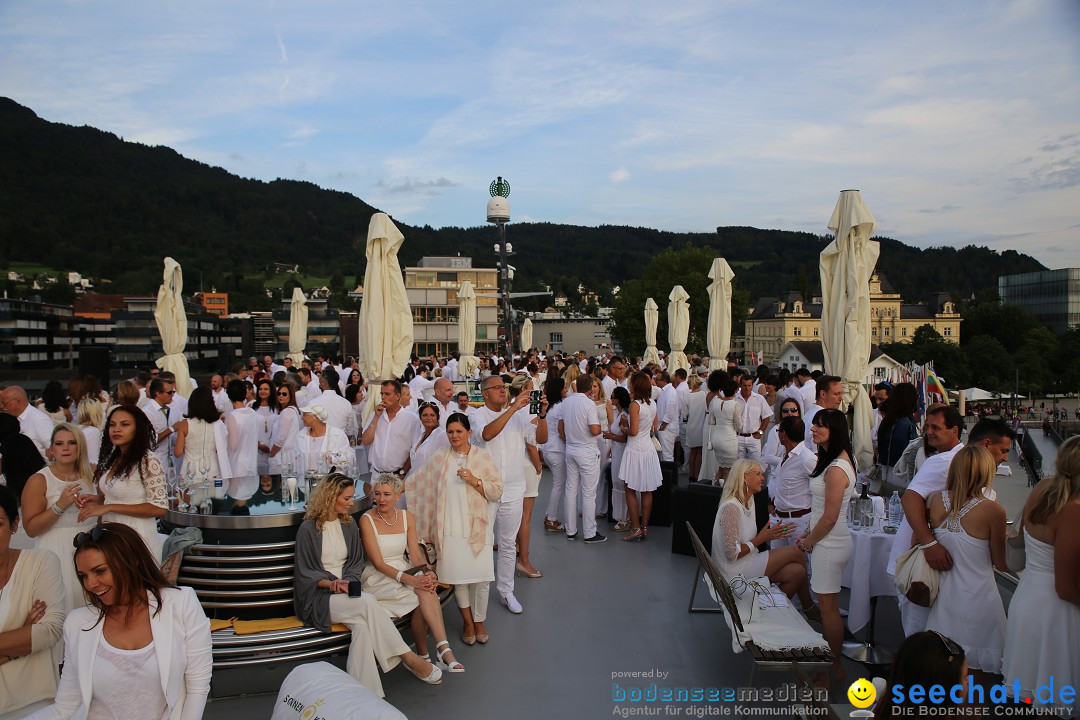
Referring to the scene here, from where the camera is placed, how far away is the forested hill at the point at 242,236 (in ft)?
335

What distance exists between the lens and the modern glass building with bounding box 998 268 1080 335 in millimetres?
102125

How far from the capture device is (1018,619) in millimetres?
3383

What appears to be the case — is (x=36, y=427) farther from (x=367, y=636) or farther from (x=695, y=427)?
(x=695, y=427)

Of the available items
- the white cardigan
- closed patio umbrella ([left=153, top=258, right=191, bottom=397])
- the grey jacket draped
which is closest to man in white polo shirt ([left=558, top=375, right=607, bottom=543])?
the grey jacket draped

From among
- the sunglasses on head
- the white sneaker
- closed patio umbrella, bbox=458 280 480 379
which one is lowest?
the white sneaker

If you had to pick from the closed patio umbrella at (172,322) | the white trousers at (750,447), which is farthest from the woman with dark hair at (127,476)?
the closed patio umbrella at (172,322)

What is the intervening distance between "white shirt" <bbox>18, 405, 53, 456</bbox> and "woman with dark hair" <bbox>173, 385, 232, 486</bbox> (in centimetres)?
124

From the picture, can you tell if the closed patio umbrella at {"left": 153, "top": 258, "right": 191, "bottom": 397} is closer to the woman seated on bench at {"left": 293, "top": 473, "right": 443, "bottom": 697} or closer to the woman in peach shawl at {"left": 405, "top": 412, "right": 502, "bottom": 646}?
the woman in peach shawl at {"left": 405, "top": 412, "right": 502, "bottom": 646}

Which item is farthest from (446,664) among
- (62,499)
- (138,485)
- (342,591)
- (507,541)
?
(62,499)

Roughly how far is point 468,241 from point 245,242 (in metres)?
38.3

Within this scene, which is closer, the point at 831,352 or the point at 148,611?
the point at 148,611

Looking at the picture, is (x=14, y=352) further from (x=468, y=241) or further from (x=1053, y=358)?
(x=1053, y=358)

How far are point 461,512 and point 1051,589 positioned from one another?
11.4 ft

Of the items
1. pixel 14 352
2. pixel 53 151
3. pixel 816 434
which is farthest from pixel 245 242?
pixel 816 434
